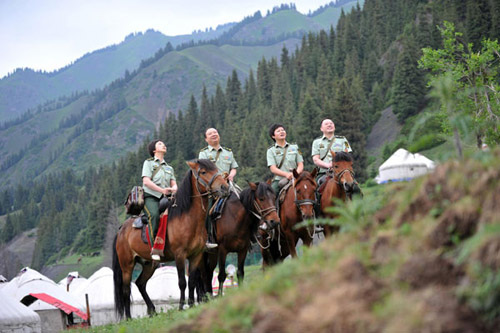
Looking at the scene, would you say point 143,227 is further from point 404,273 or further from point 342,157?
point 404,273

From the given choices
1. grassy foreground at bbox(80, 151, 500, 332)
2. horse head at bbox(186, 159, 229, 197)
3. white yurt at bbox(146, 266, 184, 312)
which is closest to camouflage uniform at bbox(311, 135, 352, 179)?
horse head at bbox(186, 159, 229, 197)

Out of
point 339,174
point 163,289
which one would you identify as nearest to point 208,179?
point 339,174

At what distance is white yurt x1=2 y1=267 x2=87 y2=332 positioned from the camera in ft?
150

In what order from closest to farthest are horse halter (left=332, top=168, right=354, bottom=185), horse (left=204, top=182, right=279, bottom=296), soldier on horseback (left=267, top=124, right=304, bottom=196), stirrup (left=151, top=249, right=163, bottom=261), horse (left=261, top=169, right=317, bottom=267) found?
horse halter (left=332, top=168, right=354, bottom=185) < horse (left=261, top=169, right=317, bottom=267) < stirrup (left=151, top=249, right=163, bottom=261) < horse (left=204, top=182, right=279, bottom=296) < soldier on horseback (left=267, top=124, right=304, bottom=196)

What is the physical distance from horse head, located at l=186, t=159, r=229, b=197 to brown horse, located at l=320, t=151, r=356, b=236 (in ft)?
8.32

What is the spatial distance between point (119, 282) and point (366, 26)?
6475 inches

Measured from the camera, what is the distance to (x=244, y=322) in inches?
235

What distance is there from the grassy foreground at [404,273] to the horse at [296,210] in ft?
23.1

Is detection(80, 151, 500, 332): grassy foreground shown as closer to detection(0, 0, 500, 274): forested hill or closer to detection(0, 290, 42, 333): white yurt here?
detection(0, 290, 42, 333): white yurt

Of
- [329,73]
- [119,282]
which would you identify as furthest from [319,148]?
[329,73]

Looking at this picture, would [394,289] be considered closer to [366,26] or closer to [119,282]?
[119,282]

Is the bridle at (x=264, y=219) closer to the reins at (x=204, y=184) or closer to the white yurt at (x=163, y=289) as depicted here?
the reins at (x=204, y=184)

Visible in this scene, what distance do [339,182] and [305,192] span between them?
2.88ft

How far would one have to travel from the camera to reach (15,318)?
85.8 feet
